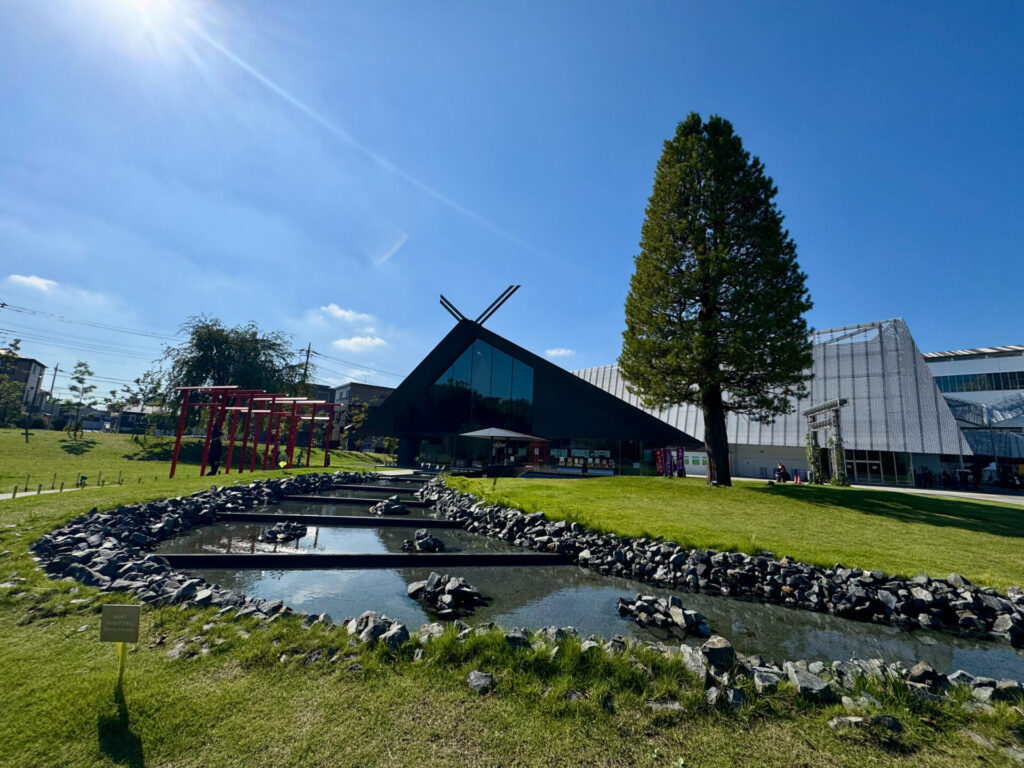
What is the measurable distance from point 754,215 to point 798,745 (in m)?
17.8

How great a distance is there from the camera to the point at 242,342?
35.6 m

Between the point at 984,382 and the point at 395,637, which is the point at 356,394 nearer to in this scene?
the point at 395,637

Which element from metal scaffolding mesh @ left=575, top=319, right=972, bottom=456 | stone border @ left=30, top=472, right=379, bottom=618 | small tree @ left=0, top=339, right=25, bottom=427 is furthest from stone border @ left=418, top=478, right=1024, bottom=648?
small tree @ left=0, top=339, right=25, bottom=427

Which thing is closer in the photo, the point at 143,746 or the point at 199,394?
the point at 143,746

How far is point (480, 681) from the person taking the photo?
3637 millimetres

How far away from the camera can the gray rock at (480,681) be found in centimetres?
358

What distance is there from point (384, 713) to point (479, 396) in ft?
91.3

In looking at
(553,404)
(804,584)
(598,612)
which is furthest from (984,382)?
(598,612)

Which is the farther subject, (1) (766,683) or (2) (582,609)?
(2) (582,609)

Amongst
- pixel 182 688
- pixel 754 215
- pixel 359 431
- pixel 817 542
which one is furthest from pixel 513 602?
pixel 359 431

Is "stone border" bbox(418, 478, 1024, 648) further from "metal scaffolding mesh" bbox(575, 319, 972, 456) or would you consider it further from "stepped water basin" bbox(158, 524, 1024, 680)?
"metal scaffolding mesh" bbox(575, 319, 972, 456)

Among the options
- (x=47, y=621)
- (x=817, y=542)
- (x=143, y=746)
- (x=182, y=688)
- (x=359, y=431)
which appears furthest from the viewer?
(x=359, y=431)

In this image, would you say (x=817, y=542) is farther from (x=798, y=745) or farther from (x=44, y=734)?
(x=44, y=734)

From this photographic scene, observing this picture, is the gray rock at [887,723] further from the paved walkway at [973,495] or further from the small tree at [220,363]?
the small tree at [220,363]
